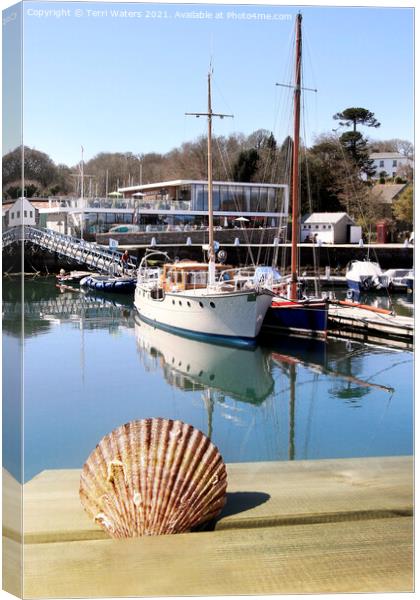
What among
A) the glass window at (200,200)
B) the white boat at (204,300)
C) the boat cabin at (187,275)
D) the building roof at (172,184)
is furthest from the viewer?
the boat cabin at (187,275)

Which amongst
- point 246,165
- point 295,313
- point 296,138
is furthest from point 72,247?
point 295,313

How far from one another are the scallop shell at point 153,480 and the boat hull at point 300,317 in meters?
13.1

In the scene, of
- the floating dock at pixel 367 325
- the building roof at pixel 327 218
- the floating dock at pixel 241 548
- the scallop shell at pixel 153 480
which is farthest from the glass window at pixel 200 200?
the floating dock at pixel 367 325

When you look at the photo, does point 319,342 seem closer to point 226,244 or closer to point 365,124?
point 226,244

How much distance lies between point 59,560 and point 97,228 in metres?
4.11

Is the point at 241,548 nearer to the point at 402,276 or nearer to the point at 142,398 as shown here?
the point at 142,398

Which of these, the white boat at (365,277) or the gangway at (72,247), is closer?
the gangway at (72,247)

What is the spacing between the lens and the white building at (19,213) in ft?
13.8

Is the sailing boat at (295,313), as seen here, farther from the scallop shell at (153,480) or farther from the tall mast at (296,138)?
the scallop shell at (153,480)

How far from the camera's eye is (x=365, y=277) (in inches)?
422

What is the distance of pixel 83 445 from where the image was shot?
509 cm

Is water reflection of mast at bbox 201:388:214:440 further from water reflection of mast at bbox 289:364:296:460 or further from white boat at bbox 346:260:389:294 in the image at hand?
white boat at bbox 346:260:389:294

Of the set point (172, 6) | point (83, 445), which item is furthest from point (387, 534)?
point (172, 6)

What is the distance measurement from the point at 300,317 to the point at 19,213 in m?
13.1
